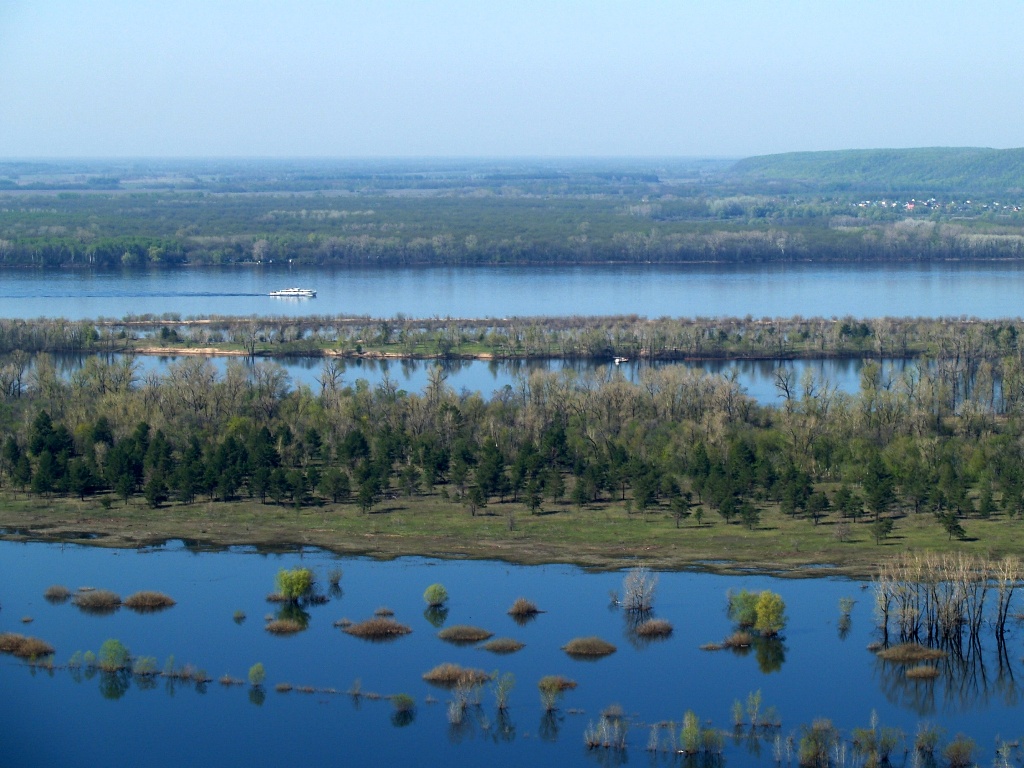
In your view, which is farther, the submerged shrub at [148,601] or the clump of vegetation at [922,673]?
the submerged shrub at [148,601]

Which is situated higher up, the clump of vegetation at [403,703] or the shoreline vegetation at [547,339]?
the shoreline vegetation at [547,339]

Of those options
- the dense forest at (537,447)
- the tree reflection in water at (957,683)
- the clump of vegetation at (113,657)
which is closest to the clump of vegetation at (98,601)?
the clump of vegetation at (113,657)

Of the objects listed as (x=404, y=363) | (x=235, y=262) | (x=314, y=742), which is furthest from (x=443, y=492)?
(x=235, y=262)

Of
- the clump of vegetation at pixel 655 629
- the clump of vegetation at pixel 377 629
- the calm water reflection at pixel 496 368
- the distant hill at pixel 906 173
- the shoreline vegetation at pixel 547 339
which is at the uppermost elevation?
the distant hill at pixel 906 173

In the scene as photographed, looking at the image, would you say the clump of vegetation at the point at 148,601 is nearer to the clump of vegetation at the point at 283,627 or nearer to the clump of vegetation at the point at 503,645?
the clump of vegetation at the point at 283,627

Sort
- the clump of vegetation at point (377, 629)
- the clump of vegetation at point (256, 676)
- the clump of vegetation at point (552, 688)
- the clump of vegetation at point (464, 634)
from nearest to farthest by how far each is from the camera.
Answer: the clump of vegetation at point (552, 688), the clump of vegetation at point (256, 676), the clump of vegetation at point (464, 634), the clump of vegetation at point (377, 629)

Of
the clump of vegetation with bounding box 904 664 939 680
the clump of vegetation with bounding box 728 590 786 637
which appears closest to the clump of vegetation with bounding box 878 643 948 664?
the clump of vegetation with bounding box 904 664 939 680

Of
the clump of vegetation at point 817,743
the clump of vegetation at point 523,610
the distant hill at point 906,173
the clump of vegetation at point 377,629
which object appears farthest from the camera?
the distant hill at point 906,173
